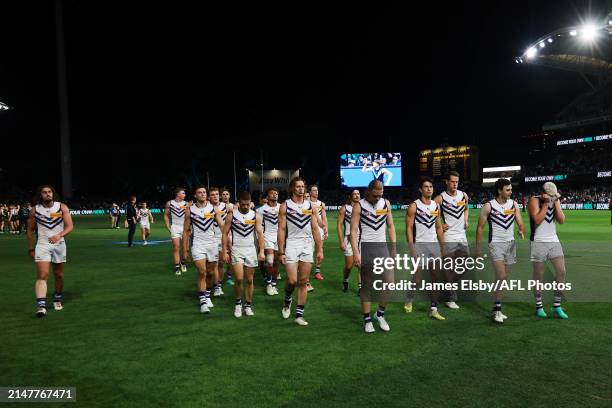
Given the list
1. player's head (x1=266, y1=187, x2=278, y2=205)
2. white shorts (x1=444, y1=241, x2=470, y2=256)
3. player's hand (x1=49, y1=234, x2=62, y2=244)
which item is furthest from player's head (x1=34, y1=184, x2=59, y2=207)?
white shorts (x1=444, y1=241, x2=470, y2=256)

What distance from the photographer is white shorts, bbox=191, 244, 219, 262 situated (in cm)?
830

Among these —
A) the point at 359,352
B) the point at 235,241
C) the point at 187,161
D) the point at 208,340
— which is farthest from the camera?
the point at 187,161

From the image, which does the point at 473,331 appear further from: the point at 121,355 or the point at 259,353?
the point at 121,355

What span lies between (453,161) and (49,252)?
79.3 m

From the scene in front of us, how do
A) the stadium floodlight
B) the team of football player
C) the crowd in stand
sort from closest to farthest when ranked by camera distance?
the team of football player < the stadium floodlight < the crowd in stand

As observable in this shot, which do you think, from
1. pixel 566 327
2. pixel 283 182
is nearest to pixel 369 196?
pixel 566 327

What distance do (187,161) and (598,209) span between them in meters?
63.7

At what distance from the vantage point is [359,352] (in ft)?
19.3

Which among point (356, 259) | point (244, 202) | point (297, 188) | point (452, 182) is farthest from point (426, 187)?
point (244, 202)

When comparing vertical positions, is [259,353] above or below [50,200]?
below

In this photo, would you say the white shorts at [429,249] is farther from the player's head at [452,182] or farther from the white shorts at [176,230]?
the white shorts at [176,230]

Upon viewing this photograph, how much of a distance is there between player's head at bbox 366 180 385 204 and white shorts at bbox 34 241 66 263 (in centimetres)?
573

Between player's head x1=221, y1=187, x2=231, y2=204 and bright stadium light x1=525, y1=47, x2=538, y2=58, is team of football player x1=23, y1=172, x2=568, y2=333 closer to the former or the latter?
player's head x1=221, y1=187, x2=231, y2=204

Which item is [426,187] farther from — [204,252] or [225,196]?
[225,196]
